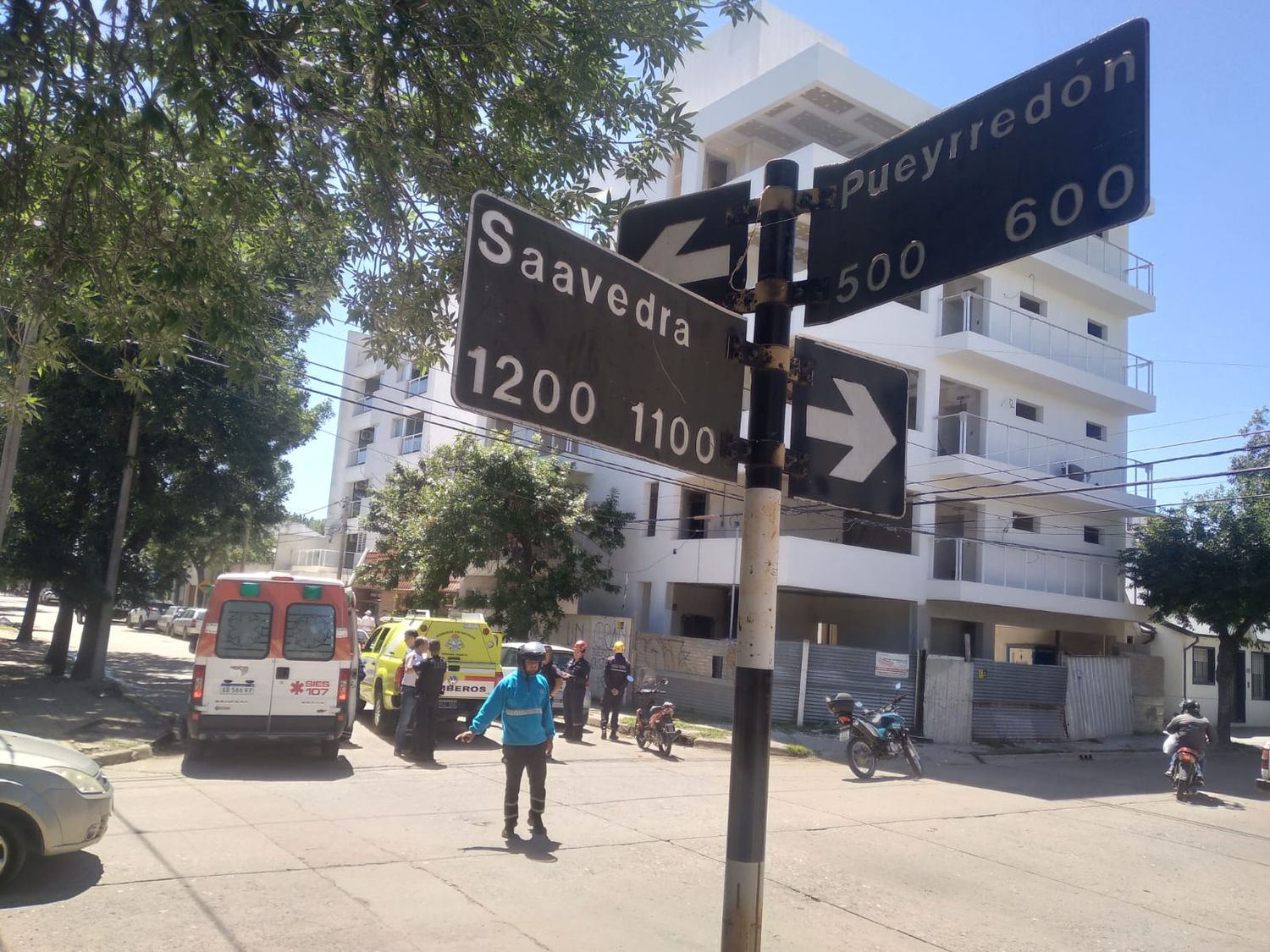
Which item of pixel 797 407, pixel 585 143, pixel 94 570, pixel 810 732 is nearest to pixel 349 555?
pixel 94 570

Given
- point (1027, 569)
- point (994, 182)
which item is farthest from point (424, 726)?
point (1027, 569)

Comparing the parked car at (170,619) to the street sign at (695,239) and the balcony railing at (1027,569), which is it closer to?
the balcony railing at (1027,569)

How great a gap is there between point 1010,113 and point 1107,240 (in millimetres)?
28497

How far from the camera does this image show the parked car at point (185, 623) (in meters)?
41.8

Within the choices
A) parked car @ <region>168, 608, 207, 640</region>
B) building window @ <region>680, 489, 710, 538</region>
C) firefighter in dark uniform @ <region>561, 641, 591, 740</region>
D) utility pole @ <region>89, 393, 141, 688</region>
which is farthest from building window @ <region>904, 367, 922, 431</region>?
parked car @ <region>168, 608, 207, 640</region>

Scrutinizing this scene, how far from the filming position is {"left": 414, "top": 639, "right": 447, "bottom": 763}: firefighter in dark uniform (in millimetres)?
13062

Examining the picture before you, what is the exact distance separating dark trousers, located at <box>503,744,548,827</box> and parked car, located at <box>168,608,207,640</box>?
36511mm

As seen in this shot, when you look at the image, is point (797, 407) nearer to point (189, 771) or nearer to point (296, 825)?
point (296, 825)

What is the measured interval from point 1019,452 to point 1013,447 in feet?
1.04

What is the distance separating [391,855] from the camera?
764cm

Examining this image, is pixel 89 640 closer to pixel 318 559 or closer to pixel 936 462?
pixel 936 462

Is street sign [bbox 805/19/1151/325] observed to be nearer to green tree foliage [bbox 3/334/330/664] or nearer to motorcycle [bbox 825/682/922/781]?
motorcycle [bbox 825/682/922/781]

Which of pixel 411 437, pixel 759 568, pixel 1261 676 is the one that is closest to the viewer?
pixel 759 568

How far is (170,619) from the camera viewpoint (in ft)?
155
